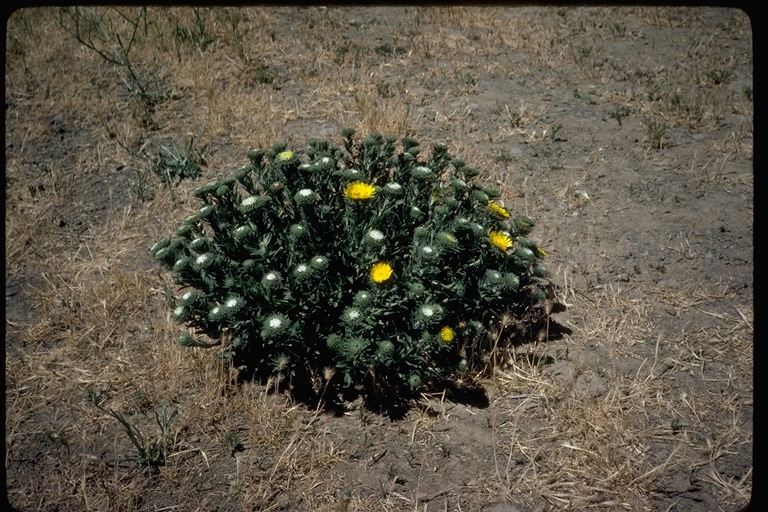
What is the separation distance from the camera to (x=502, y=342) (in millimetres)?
3428

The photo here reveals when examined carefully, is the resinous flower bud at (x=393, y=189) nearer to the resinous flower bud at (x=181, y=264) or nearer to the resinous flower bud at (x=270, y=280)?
the resinous flower bud at (x=270, y=280)

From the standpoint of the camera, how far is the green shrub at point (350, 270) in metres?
2.88

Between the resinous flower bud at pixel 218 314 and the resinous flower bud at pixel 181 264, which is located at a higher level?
the resinous flower bud at pixel 181 264

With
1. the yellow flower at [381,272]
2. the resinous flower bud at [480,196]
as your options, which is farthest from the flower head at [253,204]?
the resinous flower bud at [480,196]

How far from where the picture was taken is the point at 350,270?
10.0 feet

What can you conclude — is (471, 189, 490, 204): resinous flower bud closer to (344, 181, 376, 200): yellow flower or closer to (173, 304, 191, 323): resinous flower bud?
(344, 181, 376, 200): yellow flower

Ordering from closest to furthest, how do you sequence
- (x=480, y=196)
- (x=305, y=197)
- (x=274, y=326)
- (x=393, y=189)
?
1. (x=274, y=326)
2. (x=305, y=197)
3. (x=393, y=189)
4. (x=480, y=196)

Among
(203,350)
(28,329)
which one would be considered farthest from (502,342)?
(28,329)

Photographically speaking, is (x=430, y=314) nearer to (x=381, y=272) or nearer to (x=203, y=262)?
(x=381, y=272)

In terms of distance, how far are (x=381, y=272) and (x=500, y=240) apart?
69cm

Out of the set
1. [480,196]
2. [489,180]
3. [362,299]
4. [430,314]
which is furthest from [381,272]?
[489,180]

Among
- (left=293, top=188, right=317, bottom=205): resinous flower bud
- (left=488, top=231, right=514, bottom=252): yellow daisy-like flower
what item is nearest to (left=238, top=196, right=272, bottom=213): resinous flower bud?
(left=293, top=188, right=317, bottom=205): resinous flower bud

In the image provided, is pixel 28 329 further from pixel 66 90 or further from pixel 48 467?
pixel 66 90
